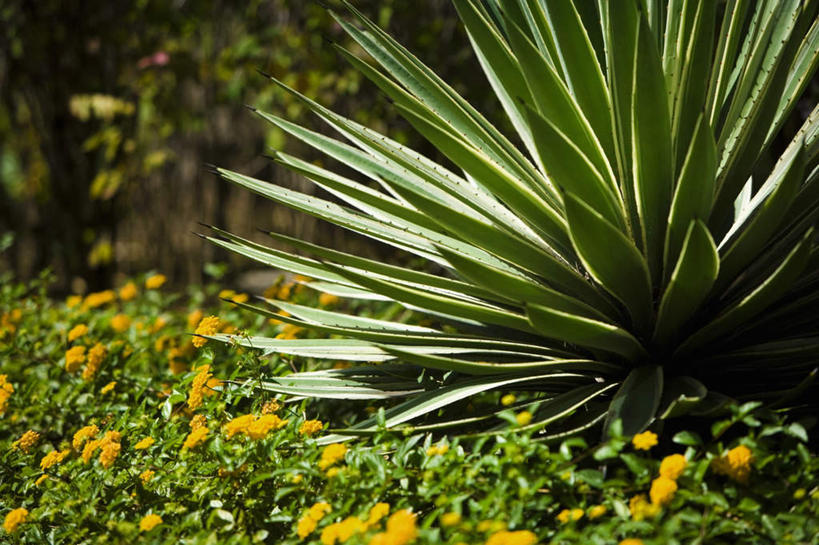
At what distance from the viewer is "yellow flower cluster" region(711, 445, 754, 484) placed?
150 cm

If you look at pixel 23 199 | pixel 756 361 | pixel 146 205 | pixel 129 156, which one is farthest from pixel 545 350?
pixel 23 199

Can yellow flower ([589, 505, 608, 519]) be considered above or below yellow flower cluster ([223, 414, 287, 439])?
above

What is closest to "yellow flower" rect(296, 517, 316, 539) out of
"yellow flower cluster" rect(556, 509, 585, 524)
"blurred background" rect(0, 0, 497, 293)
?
"yellow flower cluster" rect(556, 509, 585, 524)

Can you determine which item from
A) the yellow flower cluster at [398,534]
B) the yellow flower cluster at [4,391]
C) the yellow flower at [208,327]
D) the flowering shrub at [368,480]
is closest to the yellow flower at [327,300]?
the flowering shrub at [368,480]

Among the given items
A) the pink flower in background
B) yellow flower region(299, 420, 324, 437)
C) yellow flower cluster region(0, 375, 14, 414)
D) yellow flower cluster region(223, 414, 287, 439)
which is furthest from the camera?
the pink flower in background

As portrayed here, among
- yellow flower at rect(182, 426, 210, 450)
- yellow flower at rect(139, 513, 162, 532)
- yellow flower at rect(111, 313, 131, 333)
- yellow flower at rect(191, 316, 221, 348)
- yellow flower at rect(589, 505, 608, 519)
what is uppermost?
yellow flower at rect(589, 505, 608, 519)

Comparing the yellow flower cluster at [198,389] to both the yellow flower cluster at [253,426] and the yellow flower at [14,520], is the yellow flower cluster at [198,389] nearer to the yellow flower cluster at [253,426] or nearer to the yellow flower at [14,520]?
the yellow flower cluster at [253,426]

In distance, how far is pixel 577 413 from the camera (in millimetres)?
1897

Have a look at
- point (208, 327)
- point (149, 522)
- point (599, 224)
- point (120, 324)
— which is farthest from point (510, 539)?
point (120, 324)

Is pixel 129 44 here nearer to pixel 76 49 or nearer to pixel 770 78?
pixel 76 49

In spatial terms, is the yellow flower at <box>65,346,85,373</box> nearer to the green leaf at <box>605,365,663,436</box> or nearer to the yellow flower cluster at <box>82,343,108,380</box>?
the yellow flower cluster at <box>82,343,108,380</box>

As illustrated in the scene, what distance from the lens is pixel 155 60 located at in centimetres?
493

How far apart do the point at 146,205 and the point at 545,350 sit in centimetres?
519

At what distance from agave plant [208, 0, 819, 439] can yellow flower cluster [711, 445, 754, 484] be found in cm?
12
